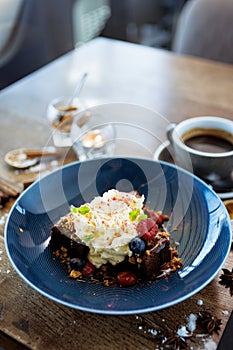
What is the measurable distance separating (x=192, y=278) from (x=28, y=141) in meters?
0.71

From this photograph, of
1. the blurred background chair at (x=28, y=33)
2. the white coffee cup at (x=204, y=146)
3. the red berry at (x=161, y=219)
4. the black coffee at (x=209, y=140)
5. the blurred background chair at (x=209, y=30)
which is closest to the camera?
the red berry at (x=161, y=219)

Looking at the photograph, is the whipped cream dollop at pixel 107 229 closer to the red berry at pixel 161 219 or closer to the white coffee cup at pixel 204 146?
the red berry at pixel 161 219

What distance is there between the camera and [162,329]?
0.78 m

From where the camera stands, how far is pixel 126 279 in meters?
0.84

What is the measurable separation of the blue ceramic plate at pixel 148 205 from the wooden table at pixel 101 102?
49mm

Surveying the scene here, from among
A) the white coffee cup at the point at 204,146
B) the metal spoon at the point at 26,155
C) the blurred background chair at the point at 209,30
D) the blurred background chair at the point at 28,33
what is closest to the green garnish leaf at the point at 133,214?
the white coffee cup at the point at 204,146

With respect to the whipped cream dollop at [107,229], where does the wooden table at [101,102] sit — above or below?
below

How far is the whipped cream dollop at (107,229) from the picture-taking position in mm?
865

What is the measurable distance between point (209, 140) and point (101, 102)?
0.44 meters

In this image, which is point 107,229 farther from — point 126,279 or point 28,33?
point 28,33

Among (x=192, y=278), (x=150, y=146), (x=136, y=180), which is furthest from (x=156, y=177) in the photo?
(x=192, y=278)

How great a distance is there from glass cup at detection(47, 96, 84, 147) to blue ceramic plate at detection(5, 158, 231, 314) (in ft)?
0.67

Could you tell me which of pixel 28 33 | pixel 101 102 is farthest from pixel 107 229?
pixel 28 33

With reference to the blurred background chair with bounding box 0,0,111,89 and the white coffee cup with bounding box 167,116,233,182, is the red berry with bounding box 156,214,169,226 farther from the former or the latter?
the blurred background chair with bounding box 0,0,111,89
